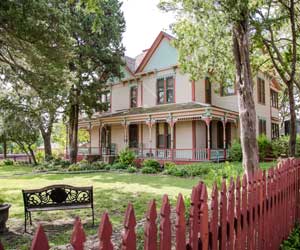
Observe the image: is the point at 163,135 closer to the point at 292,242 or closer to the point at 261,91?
the point at 261,91

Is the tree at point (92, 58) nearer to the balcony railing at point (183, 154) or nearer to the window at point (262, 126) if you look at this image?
the balcony railing at point (183, 154)

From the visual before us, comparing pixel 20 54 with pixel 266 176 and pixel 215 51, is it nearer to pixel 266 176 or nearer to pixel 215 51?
pixel 215 51

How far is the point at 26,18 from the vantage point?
375 inches

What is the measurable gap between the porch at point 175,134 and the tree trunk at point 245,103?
12469 mm

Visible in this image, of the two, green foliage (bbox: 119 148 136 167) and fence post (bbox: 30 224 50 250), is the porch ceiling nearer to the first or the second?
green foliage (bbox: 119 148 136 167)

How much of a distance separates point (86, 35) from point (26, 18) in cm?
1310

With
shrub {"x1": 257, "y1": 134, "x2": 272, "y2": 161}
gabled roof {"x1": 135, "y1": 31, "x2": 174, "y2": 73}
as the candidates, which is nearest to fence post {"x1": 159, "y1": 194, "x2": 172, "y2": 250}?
shrub {"x1": 257, "y1": 134, "x2": 272, "y2": 161}

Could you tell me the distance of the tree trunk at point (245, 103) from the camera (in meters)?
5.74

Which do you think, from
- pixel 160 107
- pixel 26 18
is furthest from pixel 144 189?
pixel 160 107

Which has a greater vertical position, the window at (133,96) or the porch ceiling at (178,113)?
the window at (133,96)

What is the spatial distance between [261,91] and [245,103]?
811 inches

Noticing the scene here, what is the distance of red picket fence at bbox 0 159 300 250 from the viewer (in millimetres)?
1606

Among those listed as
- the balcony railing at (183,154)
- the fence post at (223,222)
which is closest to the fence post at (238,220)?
the fence post at (223,222)

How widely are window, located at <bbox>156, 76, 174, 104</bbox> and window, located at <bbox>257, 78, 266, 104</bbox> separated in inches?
296
